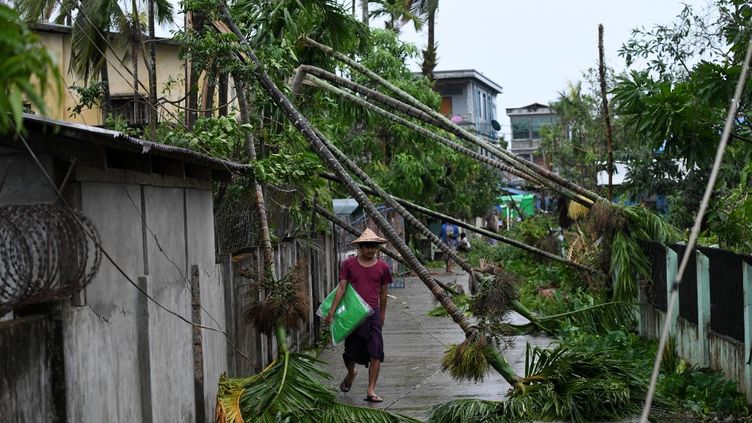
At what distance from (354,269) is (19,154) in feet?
18.4

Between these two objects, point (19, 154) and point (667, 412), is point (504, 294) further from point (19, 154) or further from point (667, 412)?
point (19, 154)

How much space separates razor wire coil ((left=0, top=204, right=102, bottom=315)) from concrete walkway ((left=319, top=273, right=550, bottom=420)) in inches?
193

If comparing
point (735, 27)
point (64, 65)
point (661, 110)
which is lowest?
point (661, 110)

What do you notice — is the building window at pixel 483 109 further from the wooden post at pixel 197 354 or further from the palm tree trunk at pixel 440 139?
the wooden post at pixel 197 354

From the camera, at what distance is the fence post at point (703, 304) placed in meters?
10.8

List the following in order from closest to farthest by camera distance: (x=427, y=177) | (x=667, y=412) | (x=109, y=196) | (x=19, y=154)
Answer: (x=19, y=154), (x=109, y=196), (x=667, y=412), (x=427, y=177)

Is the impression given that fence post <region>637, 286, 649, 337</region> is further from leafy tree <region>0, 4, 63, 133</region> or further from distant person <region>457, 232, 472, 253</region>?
distant person <region>457, 232, 472, 253</region>

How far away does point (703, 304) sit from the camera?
10984mm

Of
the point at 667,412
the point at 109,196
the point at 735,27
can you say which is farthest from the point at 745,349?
the point at 109,196

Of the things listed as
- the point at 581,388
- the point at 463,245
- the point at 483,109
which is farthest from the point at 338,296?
the point at 483,109

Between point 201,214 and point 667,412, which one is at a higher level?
point 201,214

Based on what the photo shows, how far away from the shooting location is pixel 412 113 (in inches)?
525

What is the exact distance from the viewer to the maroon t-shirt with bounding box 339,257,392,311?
10805 mm

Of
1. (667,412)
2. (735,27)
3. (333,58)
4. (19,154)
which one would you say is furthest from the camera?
(333,58)
